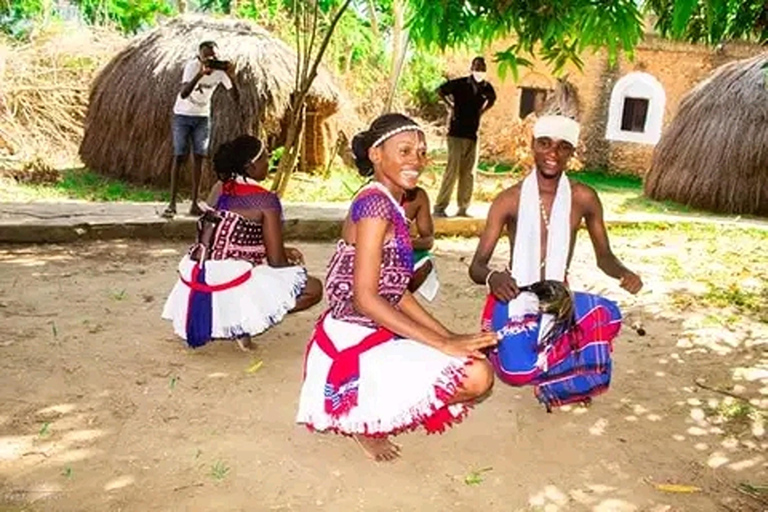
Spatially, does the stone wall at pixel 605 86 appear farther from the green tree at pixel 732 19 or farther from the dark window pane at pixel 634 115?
the green tree at pixel 732 19

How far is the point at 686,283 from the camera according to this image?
687 centimetres

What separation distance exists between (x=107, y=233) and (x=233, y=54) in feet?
14.8

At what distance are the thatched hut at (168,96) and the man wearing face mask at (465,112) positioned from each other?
3373 millimetres

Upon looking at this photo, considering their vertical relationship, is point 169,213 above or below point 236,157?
below

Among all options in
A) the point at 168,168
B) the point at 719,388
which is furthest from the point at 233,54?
the point at 719,388

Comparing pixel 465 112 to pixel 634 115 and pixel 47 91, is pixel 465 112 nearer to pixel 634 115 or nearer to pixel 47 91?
pixel 47 91

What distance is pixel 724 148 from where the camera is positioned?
12.3 m

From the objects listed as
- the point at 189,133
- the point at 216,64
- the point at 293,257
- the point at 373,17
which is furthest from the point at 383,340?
the point at 373,17

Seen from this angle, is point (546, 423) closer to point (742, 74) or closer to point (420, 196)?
point (420, 196)

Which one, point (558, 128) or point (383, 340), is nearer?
point (383, 340)

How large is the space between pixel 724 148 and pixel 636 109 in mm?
6172

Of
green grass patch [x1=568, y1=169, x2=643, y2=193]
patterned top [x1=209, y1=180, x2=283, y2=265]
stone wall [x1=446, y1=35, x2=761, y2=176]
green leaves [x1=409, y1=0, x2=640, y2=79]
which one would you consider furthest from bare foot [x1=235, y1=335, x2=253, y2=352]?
stone wall [x1=446, y1=35, x2=761, y2=176]

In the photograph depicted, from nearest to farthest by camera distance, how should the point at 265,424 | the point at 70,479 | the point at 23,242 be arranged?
the point at 70,479 < the point at 265,424 < the point at 23,242

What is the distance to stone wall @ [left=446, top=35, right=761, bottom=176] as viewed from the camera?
17.4 m
